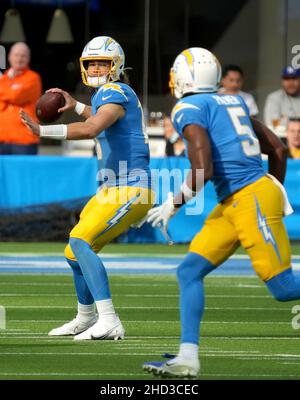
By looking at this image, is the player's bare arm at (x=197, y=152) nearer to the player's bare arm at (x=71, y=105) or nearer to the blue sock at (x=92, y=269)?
the blue sock at (x=92, y=269)

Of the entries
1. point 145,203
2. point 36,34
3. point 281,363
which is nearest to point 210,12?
point 36,34

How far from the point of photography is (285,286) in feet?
21.1

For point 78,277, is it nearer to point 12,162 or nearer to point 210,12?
point 12,162

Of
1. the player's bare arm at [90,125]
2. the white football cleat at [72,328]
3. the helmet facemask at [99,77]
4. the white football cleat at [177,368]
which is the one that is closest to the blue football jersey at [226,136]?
the white football cleat at [177,368]

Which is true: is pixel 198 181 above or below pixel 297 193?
above

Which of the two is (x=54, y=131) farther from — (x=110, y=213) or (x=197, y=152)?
(x=197, y=152)

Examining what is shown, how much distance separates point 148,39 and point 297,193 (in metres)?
4.95

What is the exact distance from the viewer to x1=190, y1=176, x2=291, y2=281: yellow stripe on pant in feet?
21.0

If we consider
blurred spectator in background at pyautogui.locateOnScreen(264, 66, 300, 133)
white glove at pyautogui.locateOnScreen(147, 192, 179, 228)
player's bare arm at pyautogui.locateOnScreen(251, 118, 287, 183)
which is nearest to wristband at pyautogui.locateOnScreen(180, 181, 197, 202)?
white glove at pyautogui.locateOnScreen(147, 192, 179, 228)

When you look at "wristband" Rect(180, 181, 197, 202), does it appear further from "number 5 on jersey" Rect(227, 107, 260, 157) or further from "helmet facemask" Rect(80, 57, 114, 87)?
"helmet facemask" Rect(80, 57, 114, 87)

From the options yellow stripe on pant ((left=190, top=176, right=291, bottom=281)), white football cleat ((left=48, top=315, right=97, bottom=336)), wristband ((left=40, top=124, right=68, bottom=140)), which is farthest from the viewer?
white football cleat ((left=48, top=315, right=97, bottom=336))

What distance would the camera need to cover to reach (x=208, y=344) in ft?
24.4

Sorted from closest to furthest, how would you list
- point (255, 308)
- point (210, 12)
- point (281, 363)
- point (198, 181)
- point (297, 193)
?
point (198, 181) → point (281, 363) → point (255, 308) → point (297, 193) → point (210, 12)

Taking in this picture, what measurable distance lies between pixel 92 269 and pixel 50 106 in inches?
49.4
